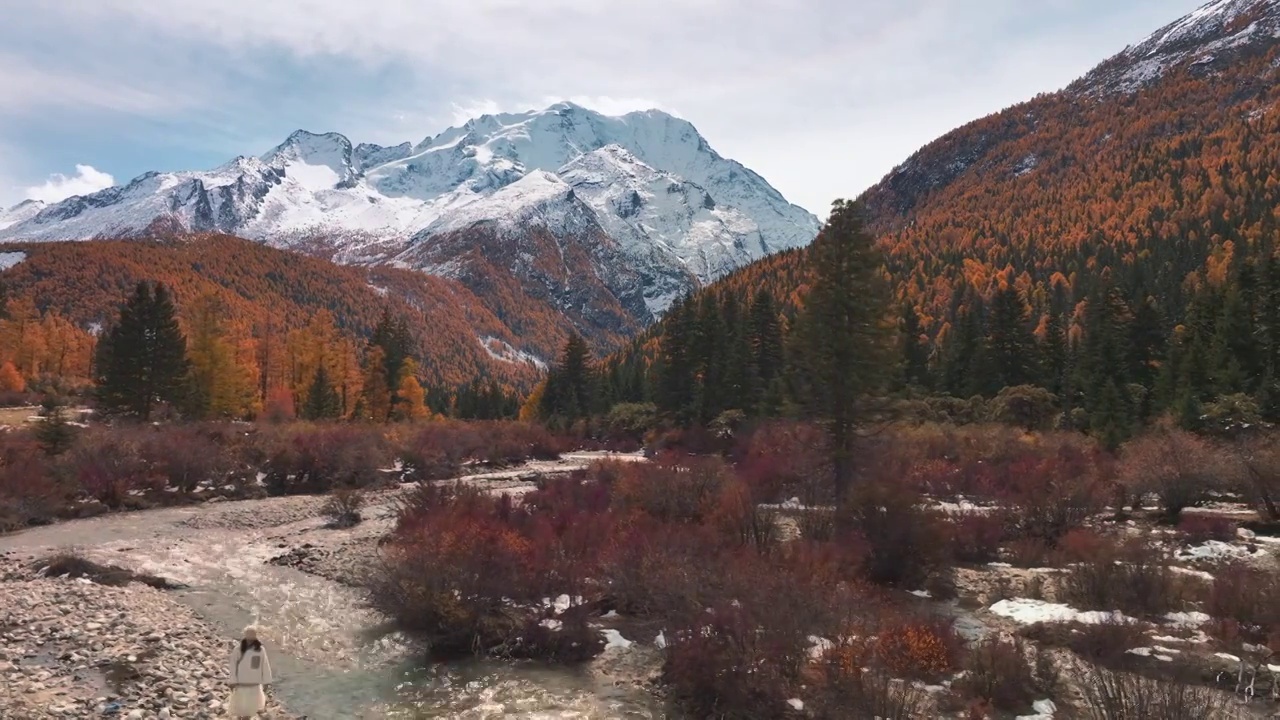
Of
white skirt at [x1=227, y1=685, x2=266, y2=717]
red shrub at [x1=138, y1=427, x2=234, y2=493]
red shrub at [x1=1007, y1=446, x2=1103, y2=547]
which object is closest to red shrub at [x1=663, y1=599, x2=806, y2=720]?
white skirt at [x1=227, y1=685, x2=266, y2=717]

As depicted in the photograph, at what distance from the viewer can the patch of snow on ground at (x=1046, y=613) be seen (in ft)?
49.9

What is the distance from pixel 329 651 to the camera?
611 inches

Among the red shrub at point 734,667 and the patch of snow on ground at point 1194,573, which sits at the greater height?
the red shrub at point 734,667

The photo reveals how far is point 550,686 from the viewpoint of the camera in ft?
44.8

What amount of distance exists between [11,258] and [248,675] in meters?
231

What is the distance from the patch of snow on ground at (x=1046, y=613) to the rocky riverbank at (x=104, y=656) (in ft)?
48.4

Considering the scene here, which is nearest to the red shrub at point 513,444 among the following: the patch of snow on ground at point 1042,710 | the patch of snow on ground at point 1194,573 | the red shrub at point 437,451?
the red shrub at point 437,451

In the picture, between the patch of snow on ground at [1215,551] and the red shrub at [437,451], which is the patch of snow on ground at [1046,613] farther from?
the red shrub at [437,451]

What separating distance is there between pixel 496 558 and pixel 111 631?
8045 mm

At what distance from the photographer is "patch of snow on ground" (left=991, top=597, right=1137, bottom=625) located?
15.2 meters

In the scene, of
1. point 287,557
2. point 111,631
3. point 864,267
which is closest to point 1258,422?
point 864,267

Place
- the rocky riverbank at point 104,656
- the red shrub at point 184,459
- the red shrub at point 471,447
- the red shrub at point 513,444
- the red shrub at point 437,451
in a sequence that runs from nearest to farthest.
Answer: the rocky riverbank at point 104,656
the red shrub at point 184,459
the red shrub at point 437,451
the red shrub at point 471,447
the red shrub at point 513,444

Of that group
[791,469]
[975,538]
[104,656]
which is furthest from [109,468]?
[975,538]

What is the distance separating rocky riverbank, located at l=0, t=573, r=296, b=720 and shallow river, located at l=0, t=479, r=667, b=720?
990mm
